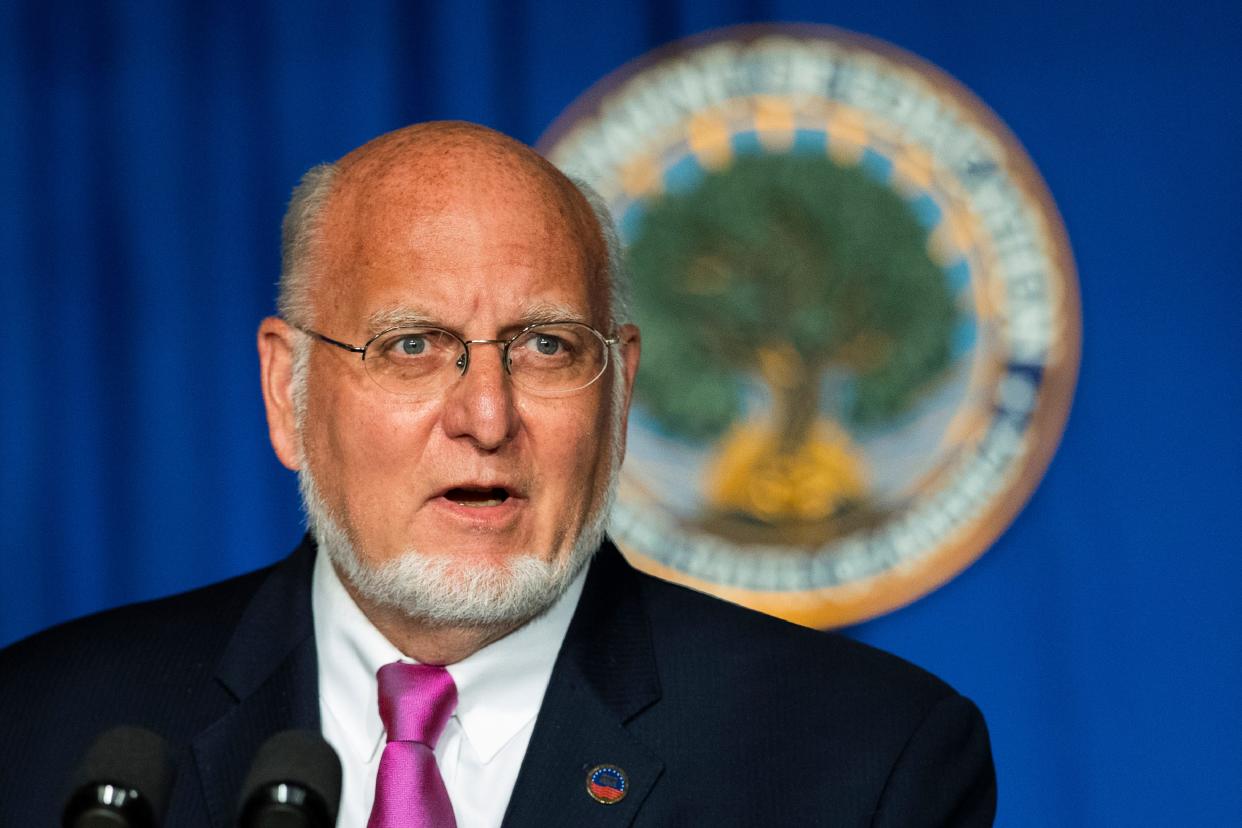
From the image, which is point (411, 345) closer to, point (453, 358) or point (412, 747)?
point (453, 358)

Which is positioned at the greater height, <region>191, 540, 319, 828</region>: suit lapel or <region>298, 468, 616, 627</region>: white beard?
<region>298, 468, 616, 627</region>: white beard

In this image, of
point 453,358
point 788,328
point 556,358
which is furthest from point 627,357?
point 788,328

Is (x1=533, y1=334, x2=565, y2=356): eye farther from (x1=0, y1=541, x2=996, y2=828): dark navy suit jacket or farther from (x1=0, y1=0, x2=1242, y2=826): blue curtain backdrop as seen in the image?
(x1=0, y1=0, x2=1242, y2=826): blue curtain backdrop

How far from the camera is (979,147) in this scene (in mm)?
2941

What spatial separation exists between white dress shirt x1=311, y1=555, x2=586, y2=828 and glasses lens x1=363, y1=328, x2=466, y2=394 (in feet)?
1.01

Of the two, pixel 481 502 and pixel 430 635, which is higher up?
pixel 481 502

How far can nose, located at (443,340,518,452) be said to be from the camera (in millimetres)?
1716

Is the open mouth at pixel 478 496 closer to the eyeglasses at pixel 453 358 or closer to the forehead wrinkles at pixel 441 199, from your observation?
the eyeglasses at pixel 453 358

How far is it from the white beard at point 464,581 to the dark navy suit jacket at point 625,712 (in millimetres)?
128

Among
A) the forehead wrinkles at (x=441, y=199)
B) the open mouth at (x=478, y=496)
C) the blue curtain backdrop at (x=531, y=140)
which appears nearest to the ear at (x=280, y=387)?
the forehead wrinkles at (x=441, y=199)

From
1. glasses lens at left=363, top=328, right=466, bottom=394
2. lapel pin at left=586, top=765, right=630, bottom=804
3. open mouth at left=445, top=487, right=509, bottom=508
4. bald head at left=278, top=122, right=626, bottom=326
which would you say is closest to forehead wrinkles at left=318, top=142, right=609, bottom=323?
bald head at left=278, top=122, right=626, bottom=326

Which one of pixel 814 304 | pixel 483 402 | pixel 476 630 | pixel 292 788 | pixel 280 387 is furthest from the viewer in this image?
pixel 814 304

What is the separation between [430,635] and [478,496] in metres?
A: 0.20

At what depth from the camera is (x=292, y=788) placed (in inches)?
39.9
